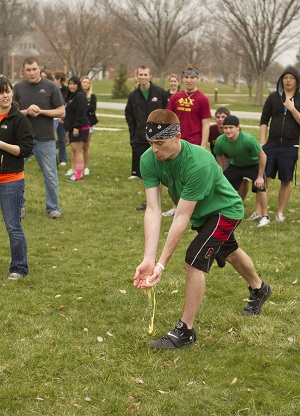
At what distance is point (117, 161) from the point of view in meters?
14.1

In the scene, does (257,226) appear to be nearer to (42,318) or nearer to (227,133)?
(227,133)

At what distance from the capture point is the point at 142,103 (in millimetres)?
9852

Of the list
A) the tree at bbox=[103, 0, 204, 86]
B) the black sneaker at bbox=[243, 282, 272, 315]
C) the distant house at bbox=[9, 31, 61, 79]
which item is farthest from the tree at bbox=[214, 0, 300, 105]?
the black sneaker at bbox=[243, 282, 272, 315]

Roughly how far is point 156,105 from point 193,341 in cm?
576

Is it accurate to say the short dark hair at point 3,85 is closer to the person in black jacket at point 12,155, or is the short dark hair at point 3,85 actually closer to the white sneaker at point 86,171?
the person in black jacket at point 12,155

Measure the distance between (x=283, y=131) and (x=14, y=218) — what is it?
4355 mm

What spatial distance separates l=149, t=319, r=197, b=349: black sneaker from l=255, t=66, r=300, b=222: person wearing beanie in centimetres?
457

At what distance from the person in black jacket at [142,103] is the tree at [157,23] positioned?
101 feet

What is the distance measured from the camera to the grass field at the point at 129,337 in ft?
12.9

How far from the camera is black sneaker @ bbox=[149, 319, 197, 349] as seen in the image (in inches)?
184

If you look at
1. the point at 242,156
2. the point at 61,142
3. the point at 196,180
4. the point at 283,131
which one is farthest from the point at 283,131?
the point at 61,142

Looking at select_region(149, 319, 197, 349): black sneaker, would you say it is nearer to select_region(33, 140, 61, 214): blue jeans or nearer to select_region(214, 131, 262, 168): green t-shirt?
select_region(214, 131, 262, 168): green t-shirt

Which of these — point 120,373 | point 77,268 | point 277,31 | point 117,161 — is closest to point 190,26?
point 277,31

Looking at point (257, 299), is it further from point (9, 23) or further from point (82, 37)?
point (9, 23)
